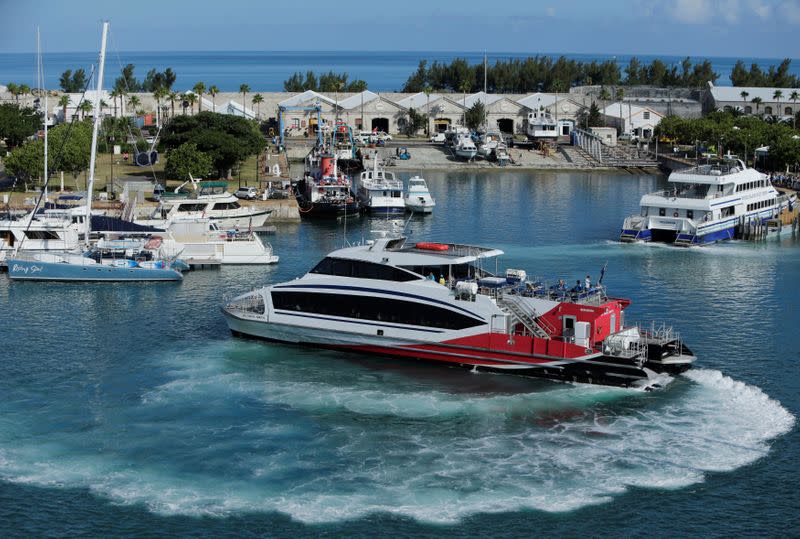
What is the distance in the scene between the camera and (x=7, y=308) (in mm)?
51000

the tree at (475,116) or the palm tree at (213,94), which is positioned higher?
the palm tree at (213,94)

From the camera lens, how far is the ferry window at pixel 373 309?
132 ft

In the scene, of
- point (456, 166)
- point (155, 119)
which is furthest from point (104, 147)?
point (456, 166)

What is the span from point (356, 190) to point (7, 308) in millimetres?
46695

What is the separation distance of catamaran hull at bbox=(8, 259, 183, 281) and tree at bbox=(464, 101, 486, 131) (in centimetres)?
8163

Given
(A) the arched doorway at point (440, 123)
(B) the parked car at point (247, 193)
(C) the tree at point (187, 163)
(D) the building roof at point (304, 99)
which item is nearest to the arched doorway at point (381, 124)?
(D) the building roof at point (304, 99)

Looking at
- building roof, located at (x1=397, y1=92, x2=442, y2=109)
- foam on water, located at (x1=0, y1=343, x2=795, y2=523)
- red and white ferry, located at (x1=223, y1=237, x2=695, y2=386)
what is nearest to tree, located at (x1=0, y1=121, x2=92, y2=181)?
red and white ferry, located at (x1=223, y1=237, x2=695, y2=386)

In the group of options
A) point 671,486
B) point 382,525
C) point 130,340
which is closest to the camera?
point 382,525

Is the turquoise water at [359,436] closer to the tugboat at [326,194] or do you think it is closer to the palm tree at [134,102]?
the tugboat at [326,194]

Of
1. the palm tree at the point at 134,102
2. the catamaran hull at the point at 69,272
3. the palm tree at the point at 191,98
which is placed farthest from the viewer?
the palm tree at the point at 134,102

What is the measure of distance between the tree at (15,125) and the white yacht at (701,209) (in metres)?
62.5

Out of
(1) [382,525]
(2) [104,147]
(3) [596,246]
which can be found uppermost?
(2) [104,147]

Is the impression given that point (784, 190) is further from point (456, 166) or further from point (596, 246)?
point (456, 166)

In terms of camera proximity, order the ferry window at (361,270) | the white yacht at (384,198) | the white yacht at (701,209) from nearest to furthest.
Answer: the ferry window at (361,270)
the white yacht at (701,209)
the white yacht at (384,198)
